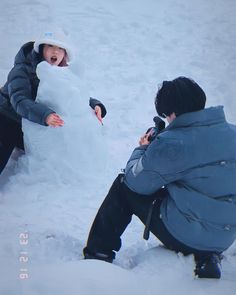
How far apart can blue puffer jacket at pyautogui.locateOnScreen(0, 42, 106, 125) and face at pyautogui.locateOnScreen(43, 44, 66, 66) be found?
0.07 metres

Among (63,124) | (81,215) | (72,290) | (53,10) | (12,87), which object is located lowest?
(81,215)

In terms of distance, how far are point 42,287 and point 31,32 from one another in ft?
15.9

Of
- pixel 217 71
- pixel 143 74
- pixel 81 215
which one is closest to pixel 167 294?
pixel 81 215

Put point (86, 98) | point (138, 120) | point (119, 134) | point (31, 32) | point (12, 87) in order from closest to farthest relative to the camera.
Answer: point (12, 87), point (86, 98), point (119, 134), point (138, 120), point (31, 32)

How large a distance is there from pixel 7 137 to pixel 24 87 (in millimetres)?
446

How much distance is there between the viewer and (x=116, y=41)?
6.06 meters

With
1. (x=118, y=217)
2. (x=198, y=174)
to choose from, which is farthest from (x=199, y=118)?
(x=118, y=217)

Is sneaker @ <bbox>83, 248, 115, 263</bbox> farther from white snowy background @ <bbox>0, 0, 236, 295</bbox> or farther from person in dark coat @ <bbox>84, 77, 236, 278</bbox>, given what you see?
person in dark coat @ <bbox>84, 77, 236, 278</bbox>

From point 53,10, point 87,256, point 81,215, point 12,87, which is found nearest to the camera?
point 87,256

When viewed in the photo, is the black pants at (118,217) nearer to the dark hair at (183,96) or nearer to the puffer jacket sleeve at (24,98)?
the dark hair at (183,96)

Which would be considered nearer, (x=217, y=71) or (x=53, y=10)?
(x=217, y=71)

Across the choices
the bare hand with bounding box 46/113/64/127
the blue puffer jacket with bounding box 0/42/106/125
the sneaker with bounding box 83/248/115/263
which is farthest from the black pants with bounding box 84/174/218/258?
the blue puffer jacket with bounding box 0/42/106/125

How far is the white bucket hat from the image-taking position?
3.05 m

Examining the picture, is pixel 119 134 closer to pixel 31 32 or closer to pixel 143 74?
pixel 143 74
